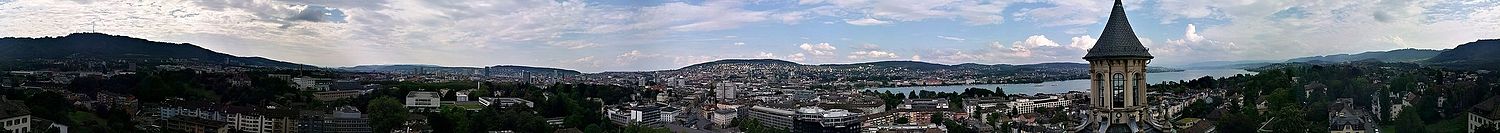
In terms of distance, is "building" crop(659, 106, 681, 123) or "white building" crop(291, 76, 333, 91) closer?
"white building" crop(291, 76, 333, 91)

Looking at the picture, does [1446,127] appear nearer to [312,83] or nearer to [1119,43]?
[1119,43]

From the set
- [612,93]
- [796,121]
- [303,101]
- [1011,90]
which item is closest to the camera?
[303,101]

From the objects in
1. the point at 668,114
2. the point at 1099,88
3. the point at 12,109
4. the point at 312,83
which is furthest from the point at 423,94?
the point at 1099,88

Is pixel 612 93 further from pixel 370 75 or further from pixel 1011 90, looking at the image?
pixel 1011 90

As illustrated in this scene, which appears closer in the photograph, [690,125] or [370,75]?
[370,75]

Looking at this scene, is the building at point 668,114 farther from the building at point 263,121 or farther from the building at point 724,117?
the building at point 263,121

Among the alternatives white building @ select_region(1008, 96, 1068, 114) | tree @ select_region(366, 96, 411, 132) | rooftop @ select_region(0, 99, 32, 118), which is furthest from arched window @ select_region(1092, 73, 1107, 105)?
white building @ select_region(1008, 96, 1068, 114)

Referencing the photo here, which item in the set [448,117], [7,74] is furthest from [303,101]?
[7,74]

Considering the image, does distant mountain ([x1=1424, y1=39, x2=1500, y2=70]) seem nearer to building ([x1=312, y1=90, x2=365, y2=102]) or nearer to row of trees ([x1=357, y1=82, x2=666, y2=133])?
row of trees ([x1=357, y1=82, x2=666, y2=133])
